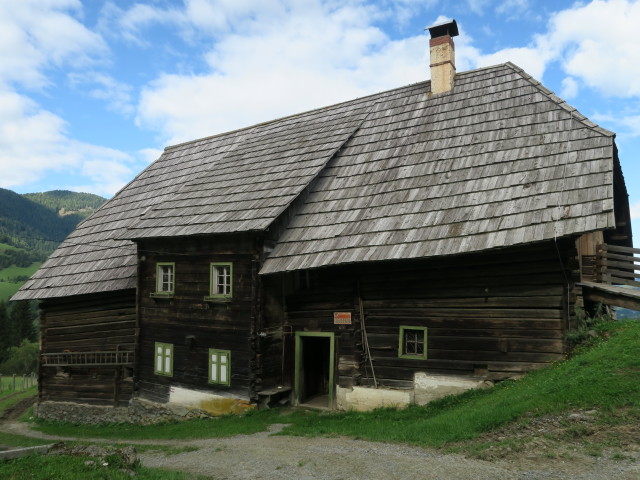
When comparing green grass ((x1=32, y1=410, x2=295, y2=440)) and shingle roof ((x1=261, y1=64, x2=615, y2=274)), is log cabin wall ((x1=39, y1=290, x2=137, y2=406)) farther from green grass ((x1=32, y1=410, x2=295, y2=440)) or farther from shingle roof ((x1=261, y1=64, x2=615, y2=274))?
shingle roof ((x1=261, y1=64, x2=615, y2=274))

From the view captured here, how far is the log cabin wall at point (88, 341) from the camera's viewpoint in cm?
1656

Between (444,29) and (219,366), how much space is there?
1258 centimetres

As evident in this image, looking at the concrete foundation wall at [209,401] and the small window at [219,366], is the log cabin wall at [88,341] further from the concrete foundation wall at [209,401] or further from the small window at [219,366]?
the small window at [219,366]

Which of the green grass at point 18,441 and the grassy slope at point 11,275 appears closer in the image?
the green grass at point 18,441

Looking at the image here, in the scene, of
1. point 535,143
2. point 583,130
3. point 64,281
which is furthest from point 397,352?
point 64,281

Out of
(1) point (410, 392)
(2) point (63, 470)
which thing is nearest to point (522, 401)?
(1) point (410, 392)

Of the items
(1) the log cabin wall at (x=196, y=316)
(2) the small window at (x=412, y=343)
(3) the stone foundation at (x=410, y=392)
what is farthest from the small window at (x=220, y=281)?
(2) the small window at (x=412, y=343)

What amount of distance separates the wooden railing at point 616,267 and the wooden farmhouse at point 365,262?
0.10 meters

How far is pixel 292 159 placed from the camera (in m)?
16.0

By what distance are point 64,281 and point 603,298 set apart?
1704 centimetres

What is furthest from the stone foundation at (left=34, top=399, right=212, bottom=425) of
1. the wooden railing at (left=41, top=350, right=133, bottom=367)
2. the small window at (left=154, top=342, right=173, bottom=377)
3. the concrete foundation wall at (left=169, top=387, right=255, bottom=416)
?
the wooden railing at (left=41, top=350, right=133, bottom=367)

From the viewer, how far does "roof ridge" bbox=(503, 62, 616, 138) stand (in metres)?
11.3

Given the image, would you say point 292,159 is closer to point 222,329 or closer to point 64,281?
point 222,329

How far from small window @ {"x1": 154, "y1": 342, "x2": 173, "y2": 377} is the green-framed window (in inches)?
62.0
